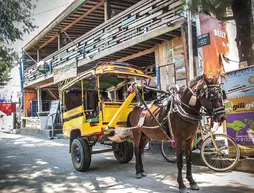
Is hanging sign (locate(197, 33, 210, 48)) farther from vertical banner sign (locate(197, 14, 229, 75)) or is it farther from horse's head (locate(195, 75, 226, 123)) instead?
horse's head (locate(195, 75, 226, 123))

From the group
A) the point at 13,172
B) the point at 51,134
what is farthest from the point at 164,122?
the point at 51,134

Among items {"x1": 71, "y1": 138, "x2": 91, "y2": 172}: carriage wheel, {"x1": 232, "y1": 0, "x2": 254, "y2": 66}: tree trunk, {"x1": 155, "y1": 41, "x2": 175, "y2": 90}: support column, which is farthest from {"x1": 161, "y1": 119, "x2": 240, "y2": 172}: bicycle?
{"x1": 155, "y1": 41, "x2": 175, "y2": 90}: support column

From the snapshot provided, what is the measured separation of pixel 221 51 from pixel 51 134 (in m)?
11.8

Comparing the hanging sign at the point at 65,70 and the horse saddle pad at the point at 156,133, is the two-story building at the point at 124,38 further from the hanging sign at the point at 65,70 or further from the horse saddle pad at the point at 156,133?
the horse saddle pad at the point at 156,133

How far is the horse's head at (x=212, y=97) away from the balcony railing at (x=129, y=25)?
4597 millimetres

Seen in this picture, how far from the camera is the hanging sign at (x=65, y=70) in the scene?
49.2 feet

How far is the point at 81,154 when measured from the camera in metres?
6.64

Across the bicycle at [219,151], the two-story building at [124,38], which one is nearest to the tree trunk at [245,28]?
the two-story building at [124,38]

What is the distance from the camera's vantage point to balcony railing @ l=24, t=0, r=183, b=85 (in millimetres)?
9045

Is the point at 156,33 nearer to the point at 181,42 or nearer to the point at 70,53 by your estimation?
the point at 181,42

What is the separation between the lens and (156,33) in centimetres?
922

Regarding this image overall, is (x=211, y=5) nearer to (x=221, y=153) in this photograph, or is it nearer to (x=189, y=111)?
(x=189, y=111)

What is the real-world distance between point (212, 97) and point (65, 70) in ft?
42.4

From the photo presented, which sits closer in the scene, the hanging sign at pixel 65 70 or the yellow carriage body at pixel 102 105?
the yellow carriage body at pixel 102 105
